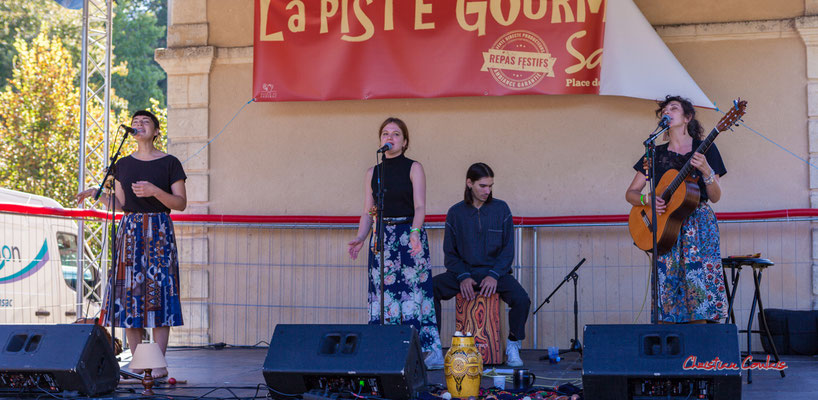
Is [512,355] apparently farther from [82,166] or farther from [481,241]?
[82,166]

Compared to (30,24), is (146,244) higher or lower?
lower

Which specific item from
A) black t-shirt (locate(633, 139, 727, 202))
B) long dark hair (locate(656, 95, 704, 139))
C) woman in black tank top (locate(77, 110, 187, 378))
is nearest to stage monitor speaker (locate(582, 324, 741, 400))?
black t-shirt (locate(633, 139, 727, 202))

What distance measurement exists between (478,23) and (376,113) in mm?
1172

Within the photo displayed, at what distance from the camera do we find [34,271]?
27.0ft

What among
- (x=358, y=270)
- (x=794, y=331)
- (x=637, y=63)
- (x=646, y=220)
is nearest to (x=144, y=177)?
(x=358, y=270)

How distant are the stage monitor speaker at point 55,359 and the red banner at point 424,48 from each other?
3.54 meters

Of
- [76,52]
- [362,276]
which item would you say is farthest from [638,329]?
[76,52]

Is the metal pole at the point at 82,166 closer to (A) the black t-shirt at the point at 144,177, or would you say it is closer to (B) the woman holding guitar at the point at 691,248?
(A) the black t-shirt at the point at 144,177

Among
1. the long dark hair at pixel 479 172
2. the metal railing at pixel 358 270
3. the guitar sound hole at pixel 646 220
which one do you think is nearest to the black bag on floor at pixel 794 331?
the metal railing at pixel 358 270

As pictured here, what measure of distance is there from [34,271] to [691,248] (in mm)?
5974

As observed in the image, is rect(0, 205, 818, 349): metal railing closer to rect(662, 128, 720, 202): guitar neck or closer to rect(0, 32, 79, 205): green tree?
rect(662, 128, 720, 202): guitar neck

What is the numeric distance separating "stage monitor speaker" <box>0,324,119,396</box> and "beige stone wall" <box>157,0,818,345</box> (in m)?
3.19

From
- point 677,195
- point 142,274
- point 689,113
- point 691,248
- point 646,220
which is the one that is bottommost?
point 142,274

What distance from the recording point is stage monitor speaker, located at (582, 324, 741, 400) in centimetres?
377
